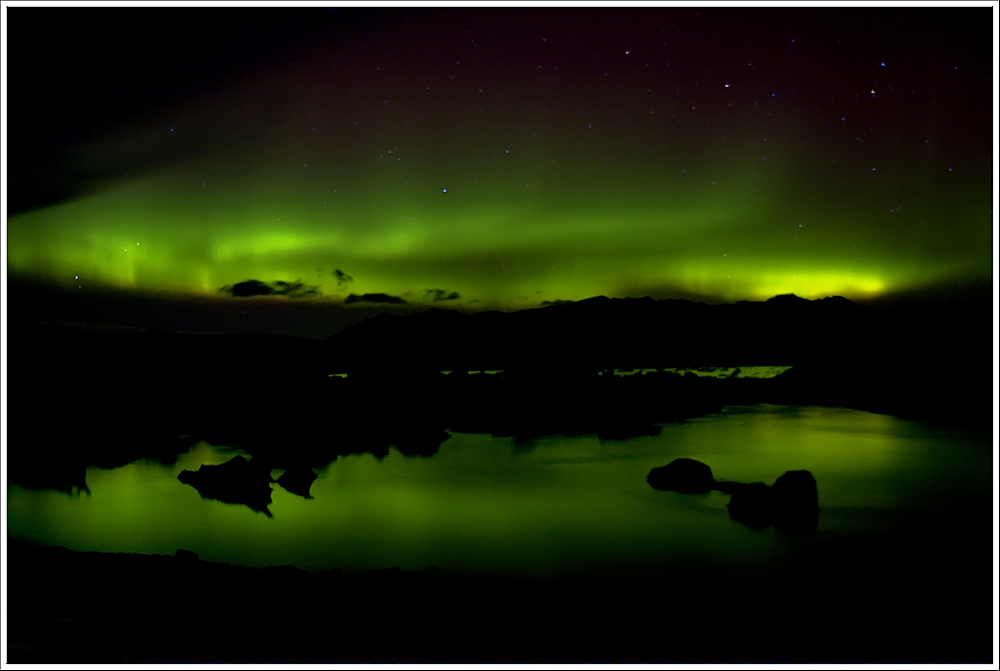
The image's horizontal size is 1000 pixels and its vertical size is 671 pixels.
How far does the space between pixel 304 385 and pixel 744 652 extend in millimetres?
36838

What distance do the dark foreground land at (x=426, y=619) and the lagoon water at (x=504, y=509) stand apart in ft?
14.3

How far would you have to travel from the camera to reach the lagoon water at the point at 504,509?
507 inches

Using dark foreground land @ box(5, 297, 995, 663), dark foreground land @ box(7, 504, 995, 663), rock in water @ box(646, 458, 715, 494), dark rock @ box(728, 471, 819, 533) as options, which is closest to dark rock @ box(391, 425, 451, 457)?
dark foreground land @ box(5, 297, 995, 663)

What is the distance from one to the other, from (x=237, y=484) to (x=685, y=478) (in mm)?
11312

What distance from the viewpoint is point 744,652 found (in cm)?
612

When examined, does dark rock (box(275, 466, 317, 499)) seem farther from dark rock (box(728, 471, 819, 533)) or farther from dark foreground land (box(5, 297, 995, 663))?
dark rock (box(728, 471, 819, 533))

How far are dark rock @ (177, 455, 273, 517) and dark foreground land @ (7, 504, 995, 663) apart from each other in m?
8.02

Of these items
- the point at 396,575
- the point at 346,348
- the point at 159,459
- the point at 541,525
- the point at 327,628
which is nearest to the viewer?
the point at 327,628

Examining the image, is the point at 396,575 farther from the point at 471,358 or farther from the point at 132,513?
the point at 471,358

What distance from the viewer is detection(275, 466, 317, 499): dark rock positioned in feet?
59.9

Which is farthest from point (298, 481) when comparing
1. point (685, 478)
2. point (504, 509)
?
point (685, 478)

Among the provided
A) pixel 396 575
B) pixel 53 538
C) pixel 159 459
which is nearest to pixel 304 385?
pixel 159 459

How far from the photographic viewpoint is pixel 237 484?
1661cm

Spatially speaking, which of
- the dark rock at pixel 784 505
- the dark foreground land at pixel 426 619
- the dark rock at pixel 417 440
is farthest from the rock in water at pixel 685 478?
the dark rock at pixel 417 440
